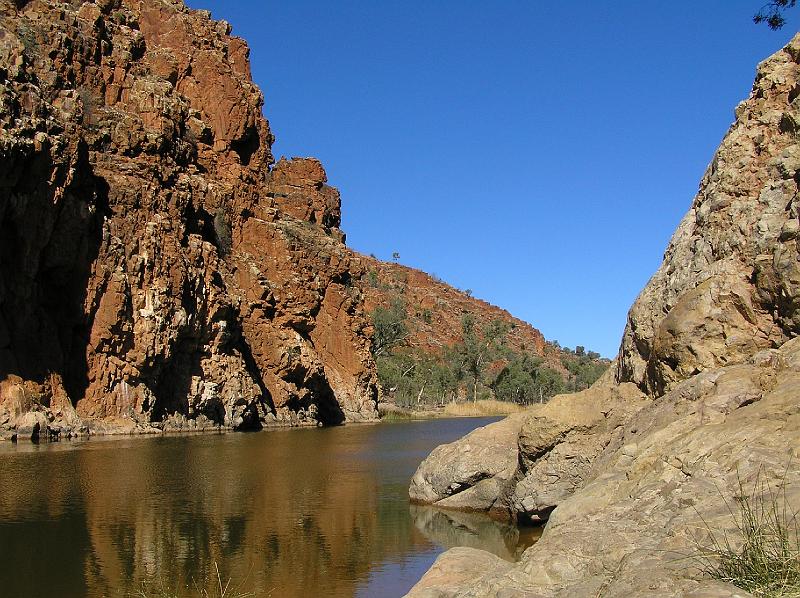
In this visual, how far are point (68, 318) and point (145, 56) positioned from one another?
25012 mm

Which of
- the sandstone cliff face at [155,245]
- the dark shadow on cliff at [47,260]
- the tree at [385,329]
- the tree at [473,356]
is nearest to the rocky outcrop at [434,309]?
the tree at [473,356]

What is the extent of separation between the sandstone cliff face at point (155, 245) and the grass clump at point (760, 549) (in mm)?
37148

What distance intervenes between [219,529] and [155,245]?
120 feet

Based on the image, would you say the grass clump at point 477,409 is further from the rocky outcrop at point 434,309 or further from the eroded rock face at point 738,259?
the eroded rock face at point 738,259

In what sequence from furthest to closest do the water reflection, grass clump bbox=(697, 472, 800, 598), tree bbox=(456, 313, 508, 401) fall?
tree bbox=(456, 313, 508, 401)
the water reflection
grass clump bbox=(697, 472, 800, 598)

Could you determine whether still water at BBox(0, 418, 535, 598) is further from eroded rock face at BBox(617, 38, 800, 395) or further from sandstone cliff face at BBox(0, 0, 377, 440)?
sandstone cliff face at BBox(0, 0, 377, 440)

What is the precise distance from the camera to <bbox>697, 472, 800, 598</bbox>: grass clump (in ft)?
16.1

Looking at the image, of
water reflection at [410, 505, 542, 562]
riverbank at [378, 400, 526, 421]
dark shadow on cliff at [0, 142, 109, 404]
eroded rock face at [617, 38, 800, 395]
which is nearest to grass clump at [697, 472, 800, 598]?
eroded rock face at [617, 38, 800, 395]

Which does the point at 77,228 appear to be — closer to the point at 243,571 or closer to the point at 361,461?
the point at 361,461

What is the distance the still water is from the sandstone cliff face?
1718 cm

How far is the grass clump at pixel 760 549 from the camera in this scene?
4914mm

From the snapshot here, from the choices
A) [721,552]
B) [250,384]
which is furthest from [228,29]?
[721,552]

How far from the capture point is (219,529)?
15867 millimetres

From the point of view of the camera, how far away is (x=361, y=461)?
1161 inches
